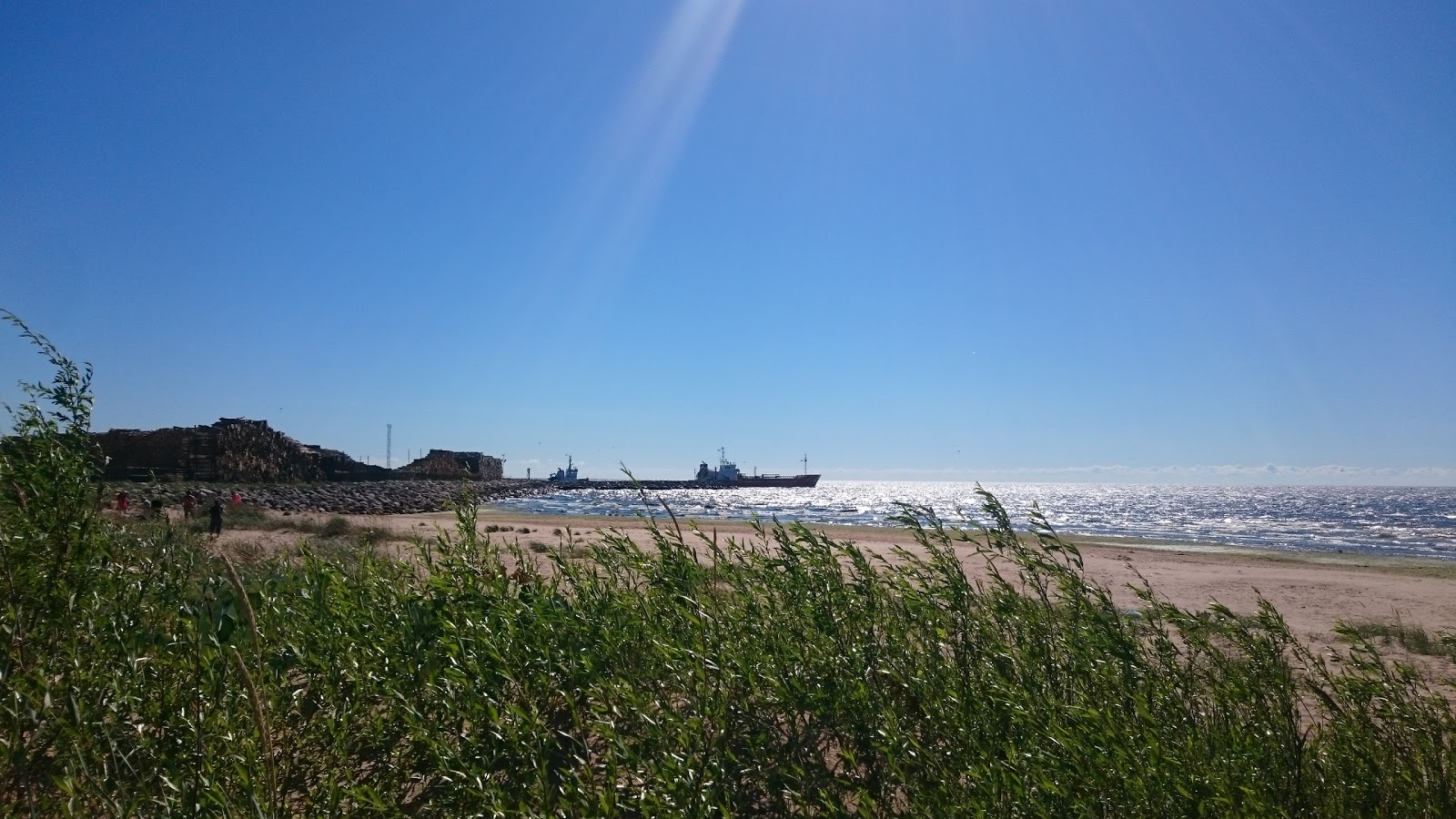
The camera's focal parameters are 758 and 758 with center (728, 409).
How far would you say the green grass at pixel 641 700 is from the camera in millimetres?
3100

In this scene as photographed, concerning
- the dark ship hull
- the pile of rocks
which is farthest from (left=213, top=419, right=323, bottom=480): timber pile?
the dark ship hull

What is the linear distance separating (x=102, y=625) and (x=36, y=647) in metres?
0.26

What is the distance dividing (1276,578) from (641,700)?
87.7ft

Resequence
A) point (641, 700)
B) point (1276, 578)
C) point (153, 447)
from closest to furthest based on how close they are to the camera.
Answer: point (641, 700)
point (1276, 578)
point (153, 447)

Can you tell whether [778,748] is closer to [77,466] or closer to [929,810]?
[929,810]

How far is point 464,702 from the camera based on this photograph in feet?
11.9

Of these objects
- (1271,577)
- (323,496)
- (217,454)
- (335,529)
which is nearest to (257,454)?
(217,454)

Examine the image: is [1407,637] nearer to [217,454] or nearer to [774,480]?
[217,454]

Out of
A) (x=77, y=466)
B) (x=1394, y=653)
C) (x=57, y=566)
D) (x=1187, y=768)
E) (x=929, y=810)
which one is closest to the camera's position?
(x=929, y=810)

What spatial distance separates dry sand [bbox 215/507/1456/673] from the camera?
56.2ft

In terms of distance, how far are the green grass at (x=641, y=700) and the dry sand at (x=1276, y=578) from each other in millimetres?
6478

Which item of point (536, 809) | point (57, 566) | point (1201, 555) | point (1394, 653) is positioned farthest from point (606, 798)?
point (1201, 555)

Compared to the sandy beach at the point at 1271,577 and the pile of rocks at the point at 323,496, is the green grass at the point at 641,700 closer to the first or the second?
the sandy beach at the point at 1271,577

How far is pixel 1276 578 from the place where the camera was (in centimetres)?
2333
